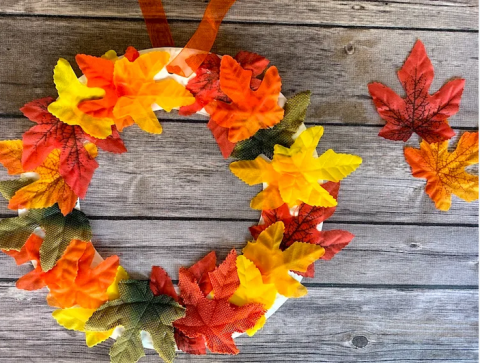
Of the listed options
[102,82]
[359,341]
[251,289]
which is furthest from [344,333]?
[102,82]

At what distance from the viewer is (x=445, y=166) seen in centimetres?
98

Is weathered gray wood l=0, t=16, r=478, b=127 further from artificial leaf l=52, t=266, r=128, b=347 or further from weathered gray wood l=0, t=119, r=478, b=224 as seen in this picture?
artificial leaf l=52, t=266, r=128, b=347

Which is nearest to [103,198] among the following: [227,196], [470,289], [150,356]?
[227,196]

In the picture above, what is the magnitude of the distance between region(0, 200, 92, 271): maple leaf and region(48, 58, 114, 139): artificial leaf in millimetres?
182

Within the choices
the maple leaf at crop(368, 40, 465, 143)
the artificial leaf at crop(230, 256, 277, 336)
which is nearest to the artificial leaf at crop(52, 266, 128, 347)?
the artificial leaf at crop(230, 256, 277, 336)

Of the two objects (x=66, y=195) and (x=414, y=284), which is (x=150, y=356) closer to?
(x=66, y=195)

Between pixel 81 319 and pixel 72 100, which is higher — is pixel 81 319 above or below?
below

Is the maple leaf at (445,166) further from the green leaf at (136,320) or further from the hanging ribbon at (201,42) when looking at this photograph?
the green leaf at (136,320)

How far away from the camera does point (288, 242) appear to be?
0.92 m

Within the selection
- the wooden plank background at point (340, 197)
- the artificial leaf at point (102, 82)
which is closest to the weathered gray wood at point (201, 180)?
the wooden plank background at point (340, 197)

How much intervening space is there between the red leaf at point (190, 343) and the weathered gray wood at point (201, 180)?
250 mm

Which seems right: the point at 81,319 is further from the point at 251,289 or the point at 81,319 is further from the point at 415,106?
the point at 415,106

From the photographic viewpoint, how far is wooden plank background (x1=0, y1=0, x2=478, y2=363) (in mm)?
931

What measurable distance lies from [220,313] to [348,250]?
0.33m
